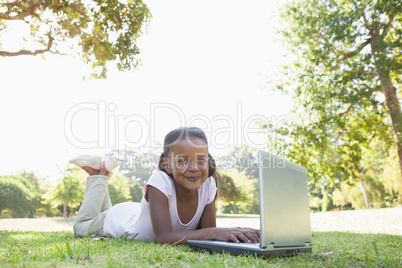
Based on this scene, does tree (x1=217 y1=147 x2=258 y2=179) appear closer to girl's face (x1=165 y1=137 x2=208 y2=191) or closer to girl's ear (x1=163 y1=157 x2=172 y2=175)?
girl's ear (x1=163 y1=157 x2=172 y2=175)

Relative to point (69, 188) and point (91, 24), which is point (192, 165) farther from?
point (69, 188)

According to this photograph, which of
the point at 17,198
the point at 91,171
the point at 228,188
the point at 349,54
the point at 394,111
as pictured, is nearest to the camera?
the point at 91,171

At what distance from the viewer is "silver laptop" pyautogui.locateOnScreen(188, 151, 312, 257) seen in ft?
6.70

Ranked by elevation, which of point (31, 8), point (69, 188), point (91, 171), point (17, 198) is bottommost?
point (17, 198)

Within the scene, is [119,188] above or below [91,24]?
below

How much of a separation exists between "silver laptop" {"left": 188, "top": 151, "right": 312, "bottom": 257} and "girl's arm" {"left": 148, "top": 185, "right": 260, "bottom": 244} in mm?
172

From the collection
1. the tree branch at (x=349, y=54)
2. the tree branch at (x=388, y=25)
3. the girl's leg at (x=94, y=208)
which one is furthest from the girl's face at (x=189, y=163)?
the tree branch at (x=349, y=54)

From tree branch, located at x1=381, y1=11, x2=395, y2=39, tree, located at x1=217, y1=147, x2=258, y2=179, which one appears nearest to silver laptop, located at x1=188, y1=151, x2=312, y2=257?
tree branch, located at x1=381, y1=11, x2=395, y2=39

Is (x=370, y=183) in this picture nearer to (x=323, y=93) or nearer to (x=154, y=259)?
(x=323, y=93)

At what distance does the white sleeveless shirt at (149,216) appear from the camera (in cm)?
336

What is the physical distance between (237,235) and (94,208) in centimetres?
312

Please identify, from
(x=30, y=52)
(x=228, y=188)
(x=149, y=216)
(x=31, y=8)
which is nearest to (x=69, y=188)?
(x=228, y=188)

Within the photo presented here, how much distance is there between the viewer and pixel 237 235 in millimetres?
2559

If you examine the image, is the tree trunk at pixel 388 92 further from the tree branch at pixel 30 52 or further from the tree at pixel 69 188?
the tree at pixel 69 188
